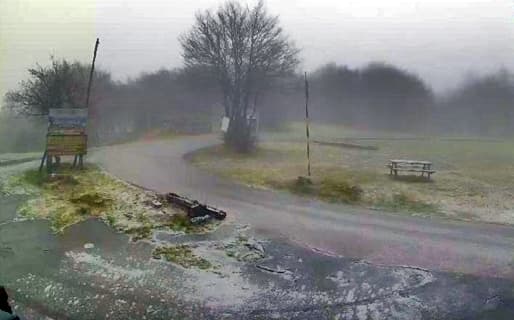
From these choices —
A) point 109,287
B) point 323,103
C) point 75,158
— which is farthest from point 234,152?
point 109,287

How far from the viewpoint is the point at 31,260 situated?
14.8ft

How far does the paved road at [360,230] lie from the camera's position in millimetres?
4781

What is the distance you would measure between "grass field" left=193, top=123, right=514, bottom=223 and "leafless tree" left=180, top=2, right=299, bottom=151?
Result: 1.87 metres

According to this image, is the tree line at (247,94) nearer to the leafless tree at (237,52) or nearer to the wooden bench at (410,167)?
the leafless tree at (237,52)

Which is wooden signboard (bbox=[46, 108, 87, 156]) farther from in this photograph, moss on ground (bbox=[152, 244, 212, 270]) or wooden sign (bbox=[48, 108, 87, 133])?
moss on ground (bbox=[152, 244, 212, 270])

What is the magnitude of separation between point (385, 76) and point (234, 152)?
991cm

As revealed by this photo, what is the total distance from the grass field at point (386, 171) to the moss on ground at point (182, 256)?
344 centimetres

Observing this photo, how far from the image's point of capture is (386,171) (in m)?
11.1

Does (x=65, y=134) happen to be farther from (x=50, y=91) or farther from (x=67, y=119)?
(x=50, y=91)

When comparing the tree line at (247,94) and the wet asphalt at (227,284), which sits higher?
the tree line at (247,94)

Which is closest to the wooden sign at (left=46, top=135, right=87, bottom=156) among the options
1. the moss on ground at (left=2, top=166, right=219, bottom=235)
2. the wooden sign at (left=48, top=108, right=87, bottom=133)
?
the wooden sign at (left=48, top=108, right=87, bottom=133)

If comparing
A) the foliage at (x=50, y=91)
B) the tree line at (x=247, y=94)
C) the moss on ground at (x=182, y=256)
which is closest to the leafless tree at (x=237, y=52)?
the tree line at (x=247, y=94)

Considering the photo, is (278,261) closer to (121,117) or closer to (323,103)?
(121,117)

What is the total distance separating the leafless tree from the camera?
1558 centimetres
